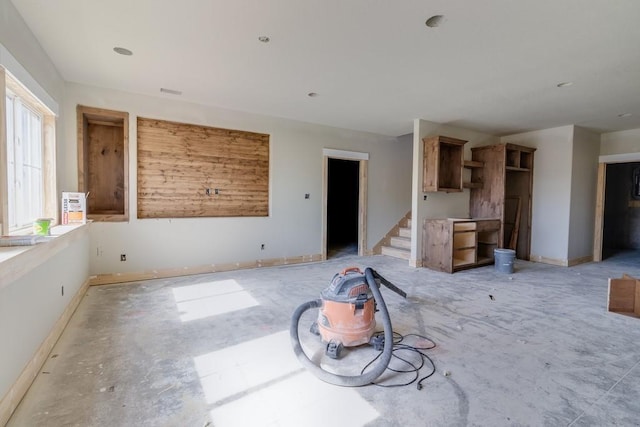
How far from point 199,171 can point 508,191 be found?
6.29m

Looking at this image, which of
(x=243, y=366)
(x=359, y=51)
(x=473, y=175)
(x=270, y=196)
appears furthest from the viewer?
(x=473, y=175)

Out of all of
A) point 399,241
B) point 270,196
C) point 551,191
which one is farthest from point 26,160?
point 551,191

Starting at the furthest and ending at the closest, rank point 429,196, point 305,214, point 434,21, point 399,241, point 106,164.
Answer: point 399,241 < point 305,214 < point 429,196 < point 106,164 < point 434,21

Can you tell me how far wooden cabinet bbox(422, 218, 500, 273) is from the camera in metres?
4.97

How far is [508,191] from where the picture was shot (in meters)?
6.59

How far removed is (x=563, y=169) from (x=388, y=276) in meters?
4.00

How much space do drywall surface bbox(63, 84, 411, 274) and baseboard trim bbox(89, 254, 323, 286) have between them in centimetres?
6

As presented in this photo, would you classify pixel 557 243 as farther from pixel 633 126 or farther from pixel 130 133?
pixel 130 133

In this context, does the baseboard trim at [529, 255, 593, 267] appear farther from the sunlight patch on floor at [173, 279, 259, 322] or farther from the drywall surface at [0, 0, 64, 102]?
the drywall surface at [0, 0, 64, 102]

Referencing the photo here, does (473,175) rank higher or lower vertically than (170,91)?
lower

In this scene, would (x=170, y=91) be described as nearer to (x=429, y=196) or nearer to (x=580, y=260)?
(x=429, y=196)

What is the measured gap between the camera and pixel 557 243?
5.72 metres

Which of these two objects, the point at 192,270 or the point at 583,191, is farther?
the point at 583,191

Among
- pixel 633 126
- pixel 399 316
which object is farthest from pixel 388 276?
pixel 633 126
